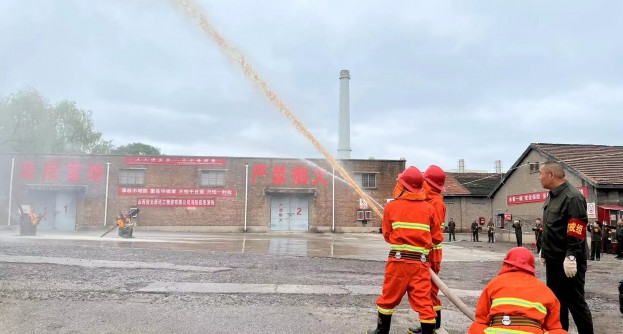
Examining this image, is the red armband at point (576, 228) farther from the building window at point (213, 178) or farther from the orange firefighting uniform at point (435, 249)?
the building window at point (213, 178)

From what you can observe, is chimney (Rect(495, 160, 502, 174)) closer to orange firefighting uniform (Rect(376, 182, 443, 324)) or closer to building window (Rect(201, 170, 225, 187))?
building window (Rect(201, 170, 225, 187))

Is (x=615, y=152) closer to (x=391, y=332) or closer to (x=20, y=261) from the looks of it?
(x=391, y=332)

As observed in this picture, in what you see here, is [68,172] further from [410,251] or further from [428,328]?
[428,328]

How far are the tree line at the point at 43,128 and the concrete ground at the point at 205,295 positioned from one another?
14140 millimetres

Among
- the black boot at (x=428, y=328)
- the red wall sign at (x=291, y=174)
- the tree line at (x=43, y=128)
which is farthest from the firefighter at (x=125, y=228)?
the black boot at (x=428, y=328)

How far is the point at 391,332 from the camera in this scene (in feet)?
15.0

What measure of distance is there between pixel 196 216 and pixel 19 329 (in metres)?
25.3

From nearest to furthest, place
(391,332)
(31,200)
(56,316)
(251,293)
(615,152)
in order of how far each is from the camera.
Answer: (391,332) → (56,316) → (251,293) → (615,152) → (31,200)

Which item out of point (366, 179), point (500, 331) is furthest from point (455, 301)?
point (366, 179)

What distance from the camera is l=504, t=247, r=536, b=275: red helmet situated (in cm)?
288

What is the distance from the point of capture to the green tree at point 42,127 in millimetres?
24170

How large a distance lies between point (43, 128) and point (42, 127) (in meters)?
0.37

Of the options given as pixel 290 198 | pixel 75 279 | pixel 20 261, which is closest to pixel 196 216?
pixel 290 198

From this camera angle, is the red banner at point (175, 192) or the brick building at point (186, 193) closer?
the brick building at point (186, 193)
